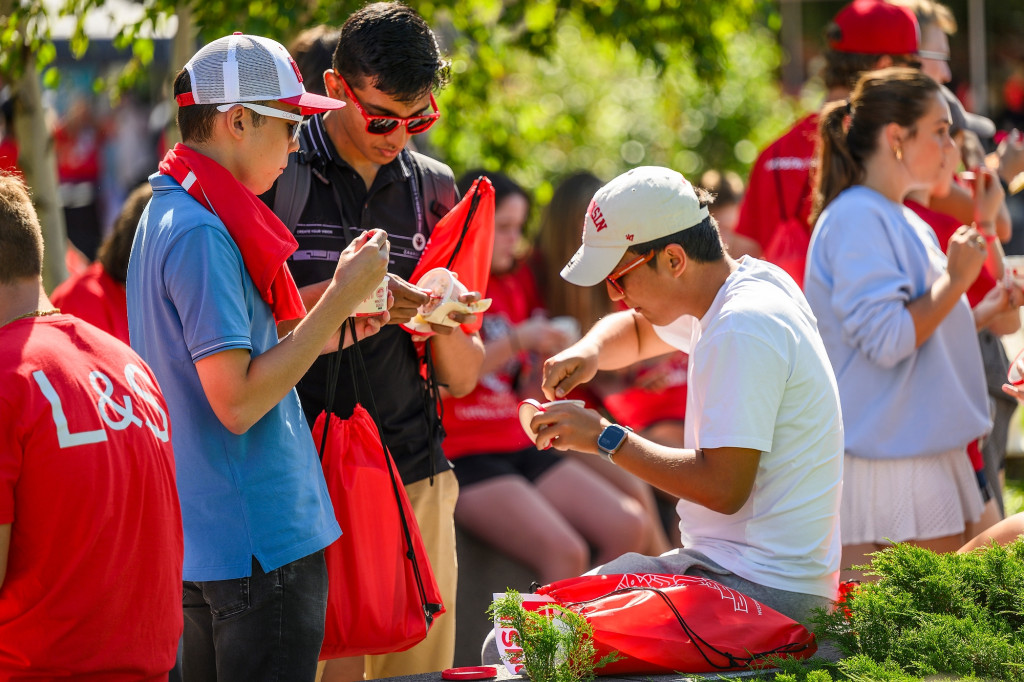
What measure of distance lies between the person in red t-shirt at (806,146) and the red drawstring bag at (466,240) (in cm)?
163

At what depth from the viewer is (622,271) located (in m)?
3.02

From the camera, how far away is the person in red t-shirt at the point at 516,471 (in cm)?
486

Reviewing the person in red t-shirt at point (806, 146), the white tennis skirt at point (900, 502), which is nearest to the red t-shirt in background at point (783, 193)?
the person in red t-shirt at point (806, 146)

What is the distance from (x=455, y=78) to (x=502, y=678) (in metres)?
3.73

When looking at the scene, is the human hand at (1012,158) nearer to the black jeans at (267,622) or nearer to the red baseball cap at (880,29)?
the red baseball cap at (880,29)

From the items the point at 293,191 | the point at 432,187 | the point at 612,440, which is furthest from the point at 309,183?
the point at 612,440

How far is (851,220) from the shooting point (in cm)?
383

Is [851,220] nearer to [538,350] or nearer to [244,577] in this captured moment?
[538,350]

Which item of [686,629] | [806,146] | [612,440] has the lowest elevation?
[686,629]

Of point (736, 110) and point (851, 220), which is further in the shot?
point (736, 110)

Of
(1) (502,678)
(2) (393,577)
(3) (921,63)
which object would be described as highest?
(3) (921,63)

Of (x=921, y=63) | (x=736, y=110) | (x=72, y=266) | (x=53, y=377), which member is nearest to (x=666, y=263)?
(x=53, y=377)

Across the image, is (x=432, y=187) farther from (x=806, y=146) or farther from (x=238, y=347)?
(x=806, y=146)

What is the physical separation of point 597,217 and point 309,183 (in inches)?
32.8
